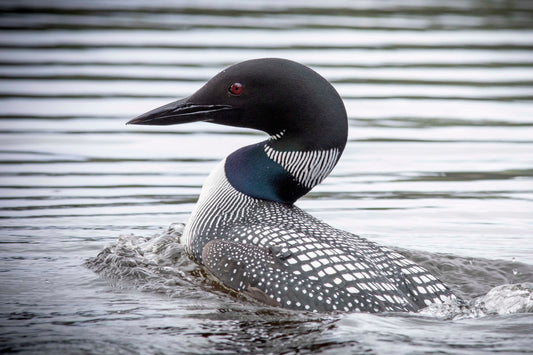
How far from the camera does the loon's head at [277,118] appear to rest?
4781 mm

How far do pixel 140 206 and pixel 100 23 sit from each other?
27.0ft

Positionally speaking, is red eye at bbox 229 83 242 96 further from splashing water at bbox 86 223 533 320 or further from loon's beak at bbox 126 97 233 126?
splashing water at bbox 86 223 533 320

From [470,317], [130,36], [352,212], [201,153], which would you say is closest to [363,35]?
[130,36]

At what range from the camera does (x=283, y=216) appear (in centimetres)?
475

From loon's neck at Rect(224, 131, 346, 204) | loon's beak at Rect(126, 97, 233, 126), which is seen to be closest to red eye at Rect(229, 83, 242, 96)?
loon's beak at Rect(126, 97, 233, 126)

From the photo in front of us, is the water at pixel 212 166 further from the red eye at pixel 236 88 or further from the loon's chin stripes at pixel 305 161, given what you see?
the red eye at pixel 236 88

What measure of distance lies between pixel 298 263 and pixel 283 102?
2.88 ft

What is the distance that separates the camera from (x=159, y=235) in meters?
5.62

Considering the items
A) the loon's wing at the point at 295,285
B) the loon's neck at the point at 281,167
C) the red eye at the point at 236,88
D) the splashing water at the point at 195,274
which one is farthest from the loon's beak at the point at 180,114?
the loon's wing at the point at 295,285

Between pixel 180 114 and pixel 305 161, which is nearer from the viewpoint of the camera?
pixel 305 161

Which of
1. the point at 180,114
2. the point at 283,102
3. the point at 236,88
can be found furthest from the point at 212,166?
the point at 283,102

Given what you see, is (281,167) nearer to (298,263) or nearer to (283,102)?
(283,102)

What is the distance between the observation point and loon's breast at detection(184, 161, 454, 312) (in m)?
4.21

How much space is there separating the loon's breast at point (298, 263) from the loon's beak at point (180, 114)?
1.45ft
